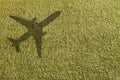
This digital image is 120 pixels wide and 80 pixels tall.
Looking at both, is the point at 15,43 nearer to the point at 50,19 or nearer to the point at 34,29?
the point at 34,29

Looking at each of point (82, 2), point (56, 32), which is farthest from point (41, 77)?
point (82, 2)

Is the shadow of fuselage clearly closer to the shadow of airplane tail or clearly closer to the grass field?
the shadow of airplane tail

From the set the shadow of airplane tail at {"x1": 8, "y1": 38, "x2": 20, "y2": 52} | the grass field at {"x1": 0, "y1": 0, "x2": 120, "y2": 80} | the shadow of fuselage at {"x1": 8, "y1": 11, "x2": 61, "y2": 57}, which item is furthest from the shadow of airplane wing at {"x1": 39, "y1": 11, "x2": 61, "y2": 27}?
the shadow of airplane tail at {"x1": 8, "y1": 38, "x2": 20, "y2": 52}

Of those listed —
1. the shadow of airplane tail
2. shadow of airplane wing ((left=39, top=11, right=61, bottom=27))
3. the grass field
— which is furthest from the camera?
shadow of airplane wing ((left=39, top=11, right=61, bottom=27))

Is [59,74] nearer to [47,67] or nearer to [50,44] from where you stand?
[47,67]

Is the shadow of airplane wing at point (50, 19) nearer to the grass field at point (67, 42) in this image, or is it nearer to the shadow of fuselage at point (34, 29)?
the shadow of fuselage at point (34, 29)
